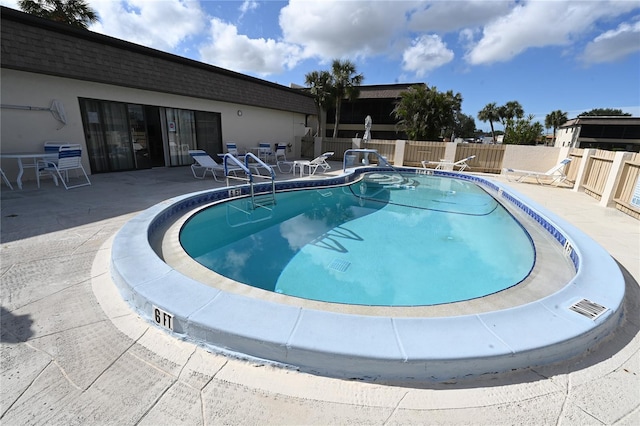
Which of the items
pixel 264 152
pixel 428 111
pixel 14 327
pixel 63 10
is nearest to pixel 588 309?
pixel 14 327

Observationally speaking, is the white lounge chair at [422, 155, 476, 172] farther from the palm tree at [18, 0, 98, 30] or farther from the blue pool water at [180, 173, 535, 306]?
the palm tree at [18, 0, 98, 30]

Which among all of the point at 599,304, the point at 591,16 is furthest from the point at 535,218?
the point at 591,16

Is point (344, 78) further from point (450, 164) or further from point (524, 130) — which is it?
point (524, 130)

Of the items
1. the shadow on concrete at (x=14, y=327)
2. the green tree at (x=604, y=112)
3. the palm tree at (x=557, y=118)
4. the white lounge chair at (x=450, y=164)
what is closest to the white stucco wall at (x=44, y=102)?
the shadow on concrete at (x=14, y=327)

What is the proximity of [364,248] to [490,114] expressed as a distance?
50.5m

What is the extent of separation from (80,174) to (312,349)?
9852 mm

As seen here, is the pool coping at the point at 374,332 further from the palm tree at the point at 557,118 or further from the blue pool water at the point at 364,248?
the palm tree at the point at 557,118

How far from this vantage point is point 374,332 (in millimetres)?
1862

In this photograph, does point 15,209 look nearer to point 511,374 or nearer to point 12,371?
point 12,371

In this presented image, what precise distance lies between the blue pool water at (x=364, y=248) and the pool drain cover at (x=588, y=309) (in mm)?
1196

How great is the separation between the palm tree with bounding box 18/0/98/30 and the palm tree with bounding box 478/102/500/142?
1920 inches

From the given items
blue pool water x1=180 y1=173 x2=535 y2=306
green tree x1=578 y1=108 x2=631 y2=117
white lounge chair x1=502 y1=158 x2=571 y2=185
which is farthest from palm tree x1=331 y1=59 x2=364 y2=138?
green tree x1=578 y1=108 x2=631 y2=117

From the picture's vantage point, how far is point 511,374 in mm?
1737

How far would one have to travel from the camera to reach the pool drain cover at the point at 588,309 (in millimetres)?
2111
